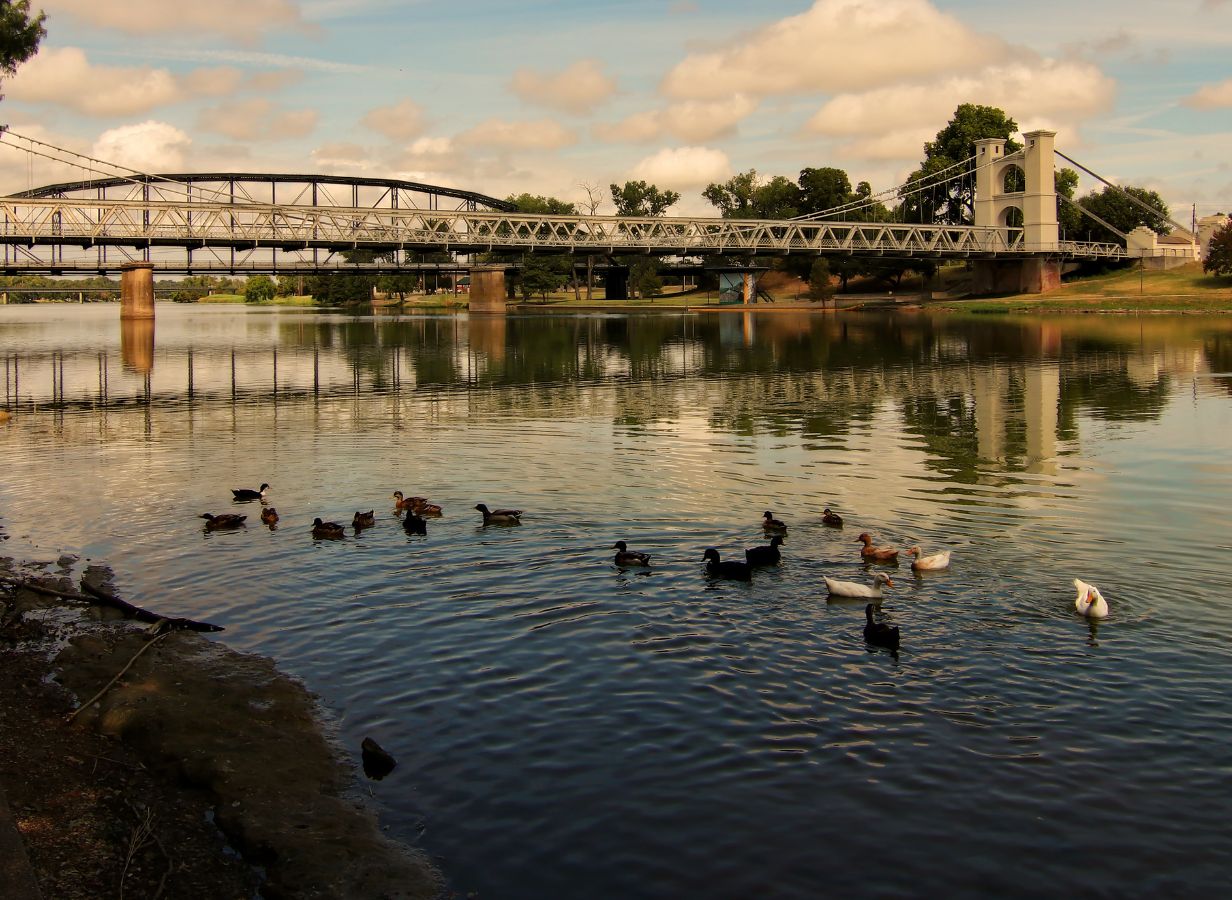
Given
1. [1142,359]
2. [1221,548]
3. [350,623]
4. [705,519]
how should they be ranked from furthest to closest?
[1142,359] → [705,519] → [1221,548] → [350,623]

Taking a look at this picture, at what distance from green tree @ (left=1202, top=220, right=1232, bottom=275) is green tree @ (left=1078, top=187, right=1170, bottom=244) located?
42.4 metres

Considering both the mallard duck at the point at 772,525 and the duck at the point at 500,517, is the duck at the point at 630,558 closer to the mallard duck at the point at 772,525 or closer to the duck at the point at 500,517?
the mallard duck at the point at 772,525

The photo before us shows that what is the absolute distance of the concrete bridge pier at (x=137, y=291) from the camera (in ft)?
453

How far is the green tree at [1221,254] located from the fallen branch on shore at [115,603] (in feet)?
452

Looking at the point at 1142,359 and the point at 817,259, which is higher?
the point at 817,259

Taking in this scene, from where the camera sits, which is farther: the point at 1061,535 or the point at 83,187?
the point at 83,187

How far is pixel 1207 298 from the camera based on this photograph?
408ft

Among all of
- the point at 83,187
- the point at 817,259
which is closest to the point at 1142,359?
the point at 817,259

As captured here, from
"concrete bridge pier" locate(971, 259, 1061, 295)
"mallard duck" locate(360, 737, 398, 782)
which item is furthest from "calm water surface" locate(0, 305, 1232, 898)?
"concrete bridge pier" locate(971, 259, 1061, 295)

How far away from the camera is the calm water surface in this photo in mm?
10680

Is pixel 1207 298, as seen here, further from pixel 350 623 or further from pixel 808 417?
pixel 350 623

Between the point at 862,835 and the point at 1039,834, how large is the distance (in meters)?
1.69

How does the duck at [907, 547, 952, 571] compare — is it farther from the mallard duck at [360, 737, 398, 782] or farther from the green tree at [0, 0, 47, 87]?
the green tree at [0, 0, 47, 87]

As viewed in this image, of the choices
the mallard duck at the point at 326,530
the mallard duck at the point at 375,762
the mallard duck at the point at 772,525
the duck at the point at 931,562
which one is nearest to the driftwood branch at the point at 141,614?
the mallard duck at the point at 326,530
